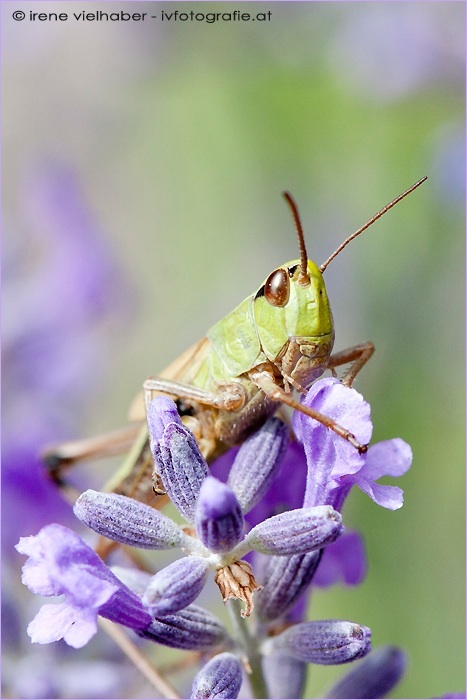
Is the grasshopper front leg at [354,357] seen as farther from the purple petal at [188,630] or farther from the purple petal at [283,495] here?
the purple petal at [188,630]

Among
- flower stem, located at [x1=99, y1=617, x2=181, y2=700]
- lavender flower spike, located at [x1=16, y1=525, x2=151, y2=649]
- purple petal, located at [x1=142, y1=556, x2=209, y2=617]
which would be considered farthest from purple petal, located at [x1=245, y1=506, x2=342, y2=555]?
flower stem, located at [x1=99, y1=617, x2=181, y2=700]

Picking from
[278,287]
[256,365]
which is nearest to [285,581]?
[256,365]

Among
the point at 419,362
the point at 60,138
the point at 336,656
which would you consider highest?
the point at 60,138

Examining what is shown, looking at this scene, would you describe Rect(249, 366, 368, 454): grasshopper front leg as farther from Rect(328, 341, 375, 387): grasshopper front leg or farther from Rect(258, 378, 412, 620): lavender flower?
Rect(328, 341, 375, 387): grasshopper front leg

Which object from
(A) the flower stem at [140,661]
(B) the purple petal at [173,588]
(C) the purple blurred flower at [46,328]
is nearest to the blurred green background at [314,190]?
(C) the purple blurred flower at [46,328]

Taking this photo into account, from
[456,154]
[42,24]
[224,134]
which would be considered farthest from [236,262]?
[42,24]

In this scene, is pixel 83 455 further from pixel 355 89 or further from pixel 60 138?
pixel 60 138

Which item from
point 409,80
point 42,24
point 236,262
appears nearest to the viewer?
point 409,80
